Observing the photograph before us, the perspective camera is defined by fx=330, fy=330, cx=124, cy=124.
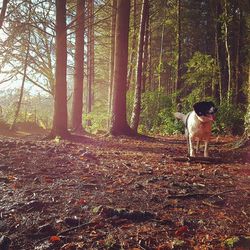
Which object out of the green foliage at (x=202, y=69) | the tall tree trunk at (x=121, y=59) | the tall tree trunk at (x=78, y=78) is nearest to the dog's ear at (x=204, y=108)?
the tall tree trunk at (x=121, y=59)

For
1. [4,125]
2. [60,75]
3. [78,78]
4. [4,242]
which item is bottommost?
[4,242]

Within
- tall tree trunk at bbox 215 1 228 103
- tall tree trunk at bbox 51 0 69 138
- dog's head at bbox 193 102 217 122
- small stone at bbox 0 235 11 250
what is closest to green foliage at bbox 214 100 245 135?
tall tree trunk at bbox 215 1 228 103

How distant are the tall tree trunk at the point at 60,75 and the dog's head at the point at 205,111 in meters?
5.27

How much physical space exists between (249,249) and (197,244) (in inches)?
18.0

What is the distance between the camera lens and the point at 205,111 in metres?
7.18

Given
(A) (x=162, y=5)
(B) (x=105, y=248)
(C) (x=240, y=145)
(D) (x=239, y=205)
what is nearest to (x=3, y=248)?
(B) (x=105, y=248)

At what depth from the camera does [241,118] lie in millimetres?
14602

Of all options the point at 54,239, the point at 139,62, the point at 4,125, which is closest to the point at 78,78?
the point at 139,62

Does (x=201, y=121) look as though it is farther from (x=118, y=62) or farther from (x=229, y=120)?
(x=229, y=120)

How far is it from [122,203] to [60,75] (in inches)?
299

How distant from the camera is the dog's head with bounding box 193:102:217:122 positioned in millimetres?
7137

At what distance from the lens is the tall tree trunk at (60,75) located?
10.9m

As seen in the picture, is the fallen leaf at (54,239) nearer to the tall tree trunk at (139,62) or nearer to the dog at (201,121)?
the dog at (201,121)

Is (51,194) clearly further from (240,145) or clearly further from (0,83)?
(0,83)
